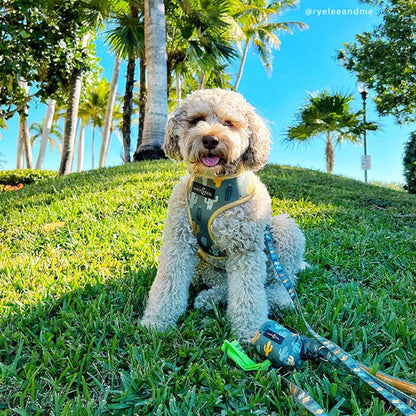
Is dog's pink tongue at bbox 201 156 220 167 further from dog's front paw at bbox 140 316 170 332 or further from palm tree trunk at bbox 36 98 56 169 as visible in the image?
palm tree trunk at bbox 36 98 56 169

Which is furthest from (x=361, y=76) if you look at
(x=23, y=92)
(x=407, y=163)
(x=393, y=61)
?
(x=23, y=92)

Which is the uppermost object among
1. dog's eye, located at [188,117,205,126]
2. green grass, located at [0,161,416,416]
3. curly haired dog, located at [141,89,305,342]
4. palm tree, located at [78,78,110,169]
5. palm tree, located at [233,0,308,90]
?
palm tree, located at [233,0,308,90]

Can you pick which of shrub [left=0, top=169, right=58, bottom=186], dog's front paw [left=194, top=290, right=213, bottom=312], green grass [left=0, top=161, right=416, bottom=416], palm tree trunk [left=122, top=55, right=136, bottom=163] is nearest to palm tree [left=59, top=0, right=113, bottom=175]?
palm tree trunk [left=122, top=55, right=136, bottom=163]

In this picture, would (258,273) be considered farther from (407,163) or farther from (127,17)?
(407,163)

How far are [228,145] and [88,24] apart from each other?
10.8 metres

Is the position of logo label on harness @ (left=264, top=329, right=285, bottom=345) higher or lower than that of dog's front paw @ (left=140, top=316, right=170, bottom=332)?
higher

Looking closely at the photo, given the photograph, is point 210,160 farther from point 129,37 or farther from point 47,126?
point 47,126

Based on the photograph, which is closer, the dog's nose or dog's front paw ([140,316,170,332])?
the dog's nose

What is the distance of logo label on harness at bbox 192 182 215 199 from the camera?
221 cm

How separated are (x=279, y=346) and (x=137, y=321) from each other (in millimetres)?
994

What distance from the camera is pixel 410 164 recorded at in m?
14.0

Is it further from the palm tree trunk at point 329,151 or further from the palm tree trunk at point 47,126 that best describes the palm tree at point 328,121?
the palm tree trunk at point 47,126

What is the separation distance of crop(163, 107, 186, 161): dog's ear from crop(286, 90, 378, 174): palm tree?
483 inches

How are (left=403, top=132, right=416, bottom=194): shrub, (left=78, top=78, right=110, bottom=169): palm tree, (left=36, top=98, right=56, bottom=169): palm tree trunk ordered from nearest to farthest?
(left=403, top=132, right=416, bottom=194): shrub
(left=36, top=98, right=56, bottom=169): palm tree trunk
(left=78, top=78, right=110, bottom=169): palm tree
